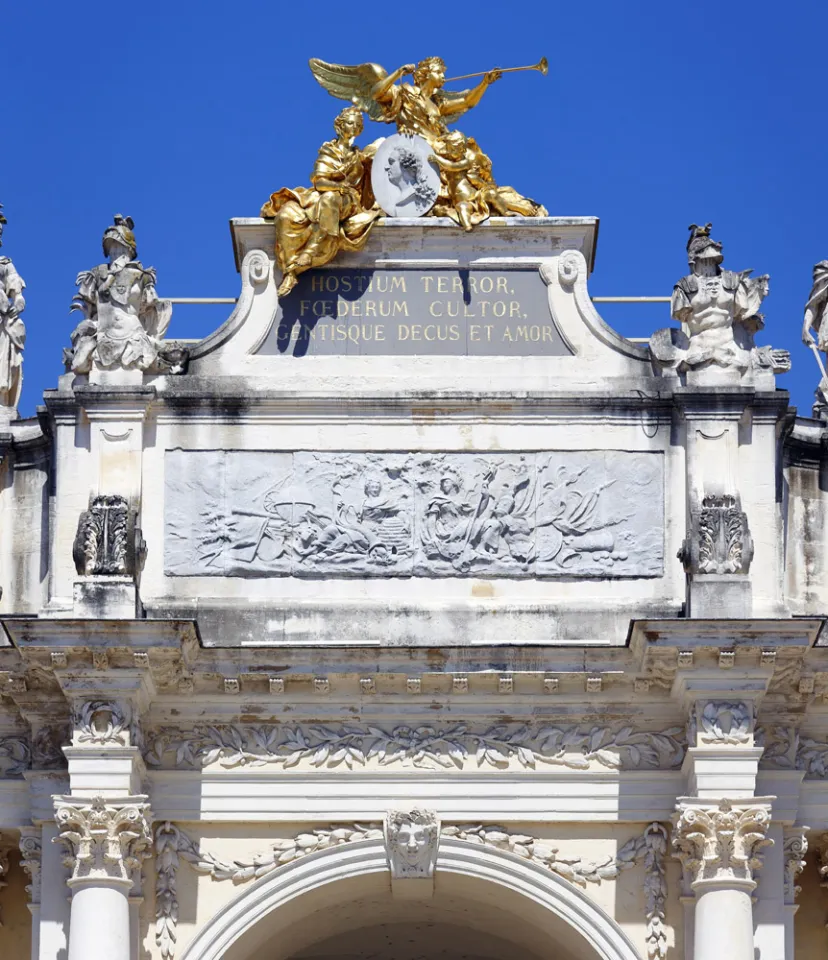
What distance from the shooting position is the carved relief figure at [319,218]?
2894cm

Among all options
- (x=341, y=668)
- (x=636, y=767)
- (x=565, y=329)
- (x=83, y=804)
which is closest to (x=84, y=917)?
(x=83, y=804)

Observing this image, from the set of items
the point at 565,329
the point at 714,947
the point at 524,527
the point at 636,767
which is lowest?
the point at 714,947

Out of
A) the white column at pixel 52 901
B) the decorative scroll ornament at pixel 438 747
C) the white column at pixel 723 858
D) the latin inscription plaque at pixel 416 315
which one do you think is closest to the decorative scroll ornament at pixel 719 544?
the decorative scroll ornament at pixel 438 747

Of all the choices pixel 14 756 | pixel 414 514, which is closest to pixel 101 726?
pixel 14 756

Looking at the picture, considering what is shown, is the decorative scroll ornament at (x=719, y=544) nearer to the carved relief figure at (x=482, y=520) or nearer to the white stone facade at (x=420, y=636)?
the white stone facade at (x=420, y=636)

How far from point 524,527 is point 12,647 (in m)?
4.58

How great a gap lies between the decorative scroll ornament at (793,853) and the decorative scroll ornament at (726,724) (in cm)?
114

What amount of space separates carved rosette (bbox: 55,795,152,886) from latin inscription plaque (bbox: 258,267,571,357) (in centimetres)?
443

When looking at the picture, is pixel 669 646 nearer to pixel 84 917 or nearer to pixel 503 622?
pixel 503 622

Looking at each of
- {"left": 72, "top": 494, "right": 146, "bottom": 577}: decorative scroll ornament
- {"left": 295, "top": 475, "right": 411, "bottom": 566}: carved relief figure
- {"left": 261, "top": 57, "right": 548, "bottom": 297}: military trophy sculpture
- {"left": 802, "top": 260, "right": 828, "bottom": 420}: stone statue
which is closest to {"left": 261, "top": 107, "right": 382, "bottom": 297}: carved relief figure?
{"left": 261, "top": 57, "right": 548, "bottom": 297}: military trophy sculpture

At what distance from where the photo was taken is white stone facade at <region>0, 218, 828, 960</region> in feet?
89.6

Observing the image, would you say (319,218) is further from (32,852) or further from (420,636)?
(32,852)

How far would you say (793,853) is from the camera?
27.8 meters

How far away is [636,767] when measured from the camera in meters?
27.9
